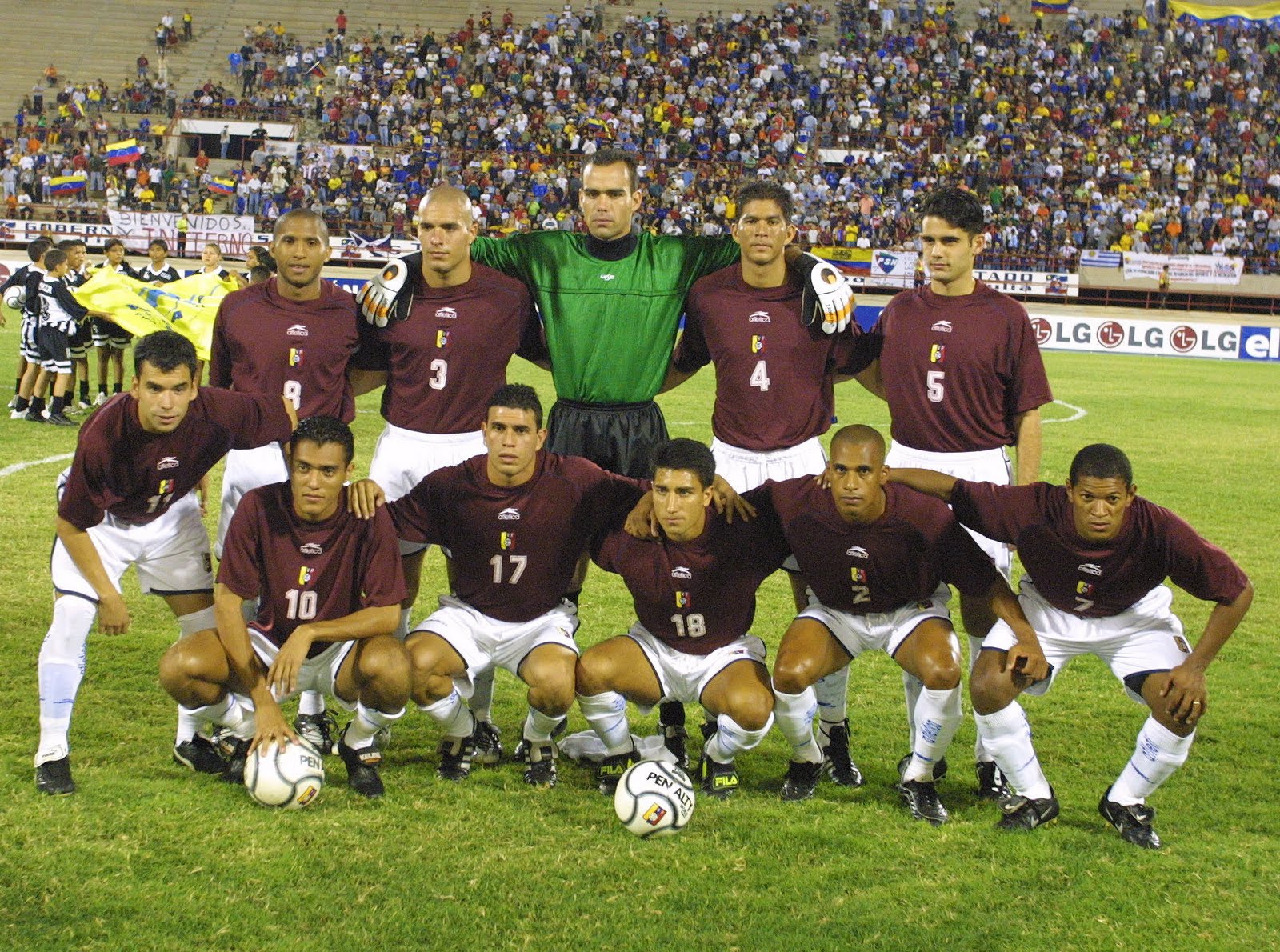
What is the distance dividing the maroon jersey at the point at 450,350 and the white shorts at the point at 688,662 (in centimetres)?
142

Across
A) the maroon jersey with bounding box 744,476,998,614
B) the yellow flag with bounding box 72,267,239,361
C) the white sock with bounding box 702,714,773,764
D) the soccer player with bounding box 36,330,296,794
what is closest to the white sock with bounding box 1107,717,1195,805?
the maroon jersey with bounding box 744,476,998,614

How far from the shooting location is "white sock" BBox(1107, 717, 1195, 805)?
476 cm

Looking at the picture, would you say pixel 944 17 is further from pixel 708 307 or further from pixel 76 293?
pixel 708 307

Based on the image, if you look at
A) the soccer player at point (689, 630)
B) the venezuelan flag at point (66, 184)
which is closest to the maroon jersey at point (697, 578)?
the soccer player at point (689, 630)

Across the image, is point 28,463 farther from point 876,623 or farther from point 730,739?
point 876,623

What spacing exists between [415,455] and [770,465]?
163 centimetres

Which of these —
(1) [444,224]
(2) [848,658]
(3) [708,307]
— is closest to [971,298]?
(3) [708,307]

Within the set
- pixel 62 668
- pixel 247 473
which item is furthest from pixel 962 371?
pixel 62 668

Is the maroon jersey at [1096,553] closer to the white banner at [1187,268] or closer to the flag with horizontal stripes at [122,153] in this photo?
the white banner at [1187,268]

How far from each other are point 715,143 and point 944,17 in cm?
1149

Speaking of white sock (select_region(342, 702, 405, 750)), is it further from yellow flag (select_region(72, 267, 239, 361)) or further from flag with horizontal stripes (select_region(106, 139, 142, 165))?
flag with horizontal stripes (select_region(106, 139, 142, 165))

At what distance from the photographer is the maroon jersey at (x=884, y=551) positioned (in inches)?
201

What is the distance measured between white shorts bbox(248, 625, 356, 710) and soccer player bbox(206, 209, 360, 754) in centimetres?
69

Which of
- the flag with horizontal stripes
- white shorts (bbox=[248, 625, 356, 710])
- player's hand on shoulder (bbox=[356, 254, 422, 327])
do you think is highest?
the flag with horizontal stripes
